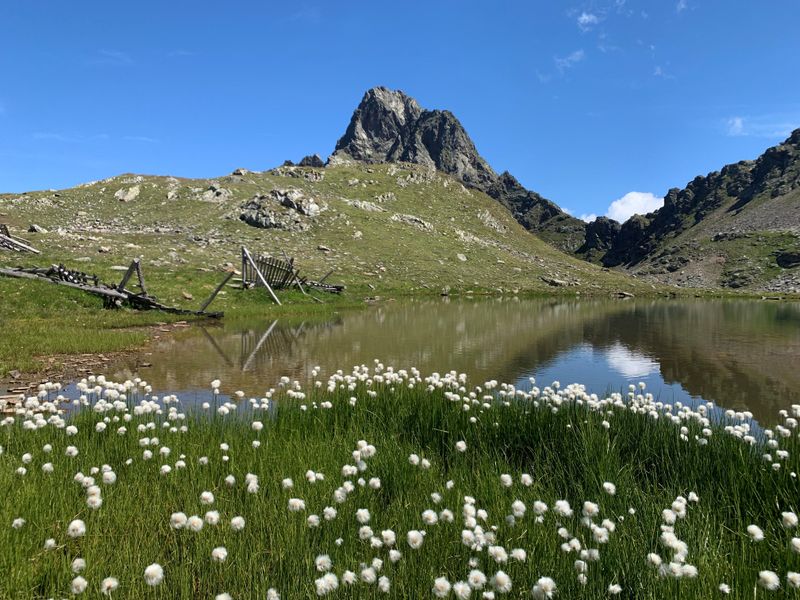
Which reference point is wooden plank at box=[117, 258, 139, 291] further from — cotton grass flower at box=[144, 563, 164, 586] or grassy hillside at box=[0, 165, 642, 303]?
cotton grass flower at box=[144, 563, 164, 586]

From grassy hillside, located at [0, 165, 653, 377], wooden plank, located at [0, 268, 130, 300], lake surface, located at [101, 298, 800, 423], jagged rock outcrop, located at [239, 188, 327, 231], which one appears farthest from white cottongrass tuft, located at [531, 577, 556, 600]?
jagged rock outcrop, located at [239, 188, 327, 231]

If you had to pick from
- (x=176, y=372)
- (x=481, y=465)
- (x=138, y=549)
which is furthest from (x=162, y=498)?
(x=176, y=372)

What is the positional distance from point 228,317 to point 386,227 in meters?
63.3

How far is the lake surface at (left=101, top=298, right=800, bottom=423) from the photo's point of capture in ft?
44.0

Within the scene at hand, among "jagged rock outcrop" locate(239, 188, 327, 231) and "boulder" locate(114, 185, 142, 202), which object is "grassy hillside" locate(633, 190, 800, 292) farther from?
"boulder" locate(114, 185, 142, 202)

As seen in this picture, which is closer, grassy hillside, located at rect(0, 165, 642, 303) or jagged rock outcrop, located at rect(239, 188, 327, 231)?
grassy hillside, located at rect(0, 165, 642, 303)

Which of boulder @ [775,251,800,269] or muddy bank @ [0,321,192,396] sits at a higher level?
boulder @ [775,251,800,269]

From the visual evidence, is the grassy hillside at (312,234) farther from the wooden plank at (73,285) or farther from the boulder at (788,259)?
the boulder at (788,259)

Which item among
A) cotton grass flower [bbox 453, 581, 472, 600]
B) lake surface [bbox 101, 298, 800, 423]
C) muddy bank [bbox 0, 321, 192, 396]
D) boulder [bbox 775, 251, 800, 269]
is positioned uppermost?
boulder [bbox 775, 251, 800, 269]

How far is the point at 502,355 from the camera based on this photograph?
745 inches

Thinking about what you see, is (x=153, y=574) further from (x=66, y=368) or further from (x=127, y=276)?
(x=127, y=276)

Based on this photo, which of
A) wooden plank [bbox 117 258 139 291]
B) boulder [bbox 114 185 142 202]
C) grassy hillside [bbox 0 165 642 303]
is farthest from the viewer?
boulder [bbox 114 185 142 202]

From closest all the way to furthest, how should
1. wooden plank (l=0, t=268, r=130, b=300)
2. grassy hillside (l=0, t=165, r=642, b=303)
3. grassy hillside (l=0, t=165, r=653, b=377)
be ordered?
grassy hillside (l=0, t=165, r=653, b=377) < wooden plank (l=0, t=268, r=130, b=300) < grassy hillside (l=0, t=165, r=642, b=303)

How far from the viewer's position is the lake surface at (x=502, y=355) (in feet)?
44.0
